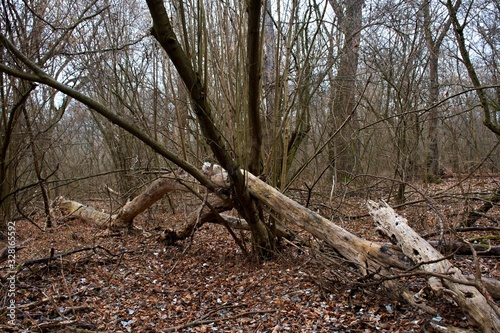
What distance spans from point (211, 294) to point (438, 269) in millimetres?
2097

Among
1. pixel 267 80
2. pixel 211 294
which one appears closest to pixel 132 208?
pixel 211 294

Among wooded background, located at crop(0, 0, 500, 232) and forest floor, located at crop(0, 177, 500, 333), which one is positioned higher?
wooded background, located at crop(0, 0, 500, 232)

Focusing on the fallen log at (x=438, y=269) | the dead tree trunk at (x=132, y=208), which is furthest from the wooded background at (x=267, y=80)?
the fallen log at (x=438, y=269)

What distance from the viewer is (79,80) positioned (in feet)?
26.2

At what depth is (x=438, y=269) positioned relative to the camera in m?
2.89

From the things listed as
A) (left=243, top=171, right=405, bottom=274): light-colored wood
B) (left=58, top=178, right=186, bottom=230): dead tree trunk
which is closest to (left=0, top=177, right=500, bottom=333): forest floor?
(left=243, top=171, right=405, bottom=274): light-colored wood

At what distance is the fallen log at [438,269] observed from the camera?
2441mm

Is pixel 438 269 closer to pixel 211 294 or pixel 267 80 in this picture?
pixel 211 294

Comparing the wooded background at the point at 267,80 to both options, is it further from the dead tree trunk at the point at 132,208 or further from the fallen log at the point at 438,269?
the fallen log at the point at 438,269

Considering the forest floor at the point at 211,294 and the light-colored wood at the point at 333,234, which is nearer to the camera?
the forest floor at the point at 211,294

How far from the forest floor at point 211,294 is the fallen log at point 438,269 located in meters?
0.17

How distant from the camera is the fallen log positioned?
8.01 ft

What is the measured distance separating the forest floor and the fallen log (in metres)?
0.17

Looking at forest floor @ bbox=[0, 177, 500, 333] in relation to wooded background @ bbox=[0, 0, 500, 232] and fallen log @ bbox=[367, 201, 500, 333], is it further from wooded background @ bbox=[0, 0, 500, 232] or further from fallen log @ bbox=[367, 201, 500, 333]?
wooded background @ bbox=[0, 0, 500, 232]
